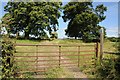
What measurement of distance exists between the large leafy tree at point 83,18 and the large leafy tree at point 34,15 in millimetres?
2187

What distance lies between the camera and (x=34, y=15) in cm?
3294

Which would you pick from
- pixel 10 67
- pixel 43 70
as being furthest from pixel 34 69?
pixel 10 67

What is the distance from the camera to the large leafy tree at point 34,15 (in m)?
33.2

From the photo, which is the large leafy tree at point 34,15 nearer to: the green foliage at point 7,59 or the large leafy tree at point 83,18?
the large leafy tree at point 83,18

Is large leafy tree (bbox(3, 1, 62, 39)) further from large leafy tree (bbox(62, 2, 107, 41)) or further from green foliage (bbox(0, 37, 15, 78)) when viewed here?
green foliage (bbox(0, 37, 15, 78))

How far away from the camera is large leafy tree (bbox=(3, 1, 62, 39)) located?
33250mm

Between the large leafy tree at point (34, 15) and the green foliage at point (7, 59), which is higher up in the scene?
the large leafy tree at point (34, 15)

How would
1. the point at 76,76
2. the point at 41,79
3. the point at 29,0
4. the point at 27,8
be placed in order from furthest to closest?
the point at 27,8 → the point at 29,0 → the point at 76,76 → the point at 41,79

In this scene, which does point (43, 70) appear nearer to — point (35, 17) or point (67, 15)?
point (35, 17)

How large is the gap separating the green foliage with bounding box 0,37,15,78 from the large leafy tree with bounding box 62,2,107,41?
27.3 meters

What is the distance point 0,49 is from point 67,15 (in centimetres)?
3060

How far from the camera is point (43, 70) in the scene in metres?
8.98

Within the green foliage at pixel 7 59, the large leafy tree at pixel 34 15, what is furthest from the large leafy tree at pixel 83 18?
the green foliage at pixel 7 59

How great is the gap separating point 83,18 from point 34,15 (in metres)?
7.03
